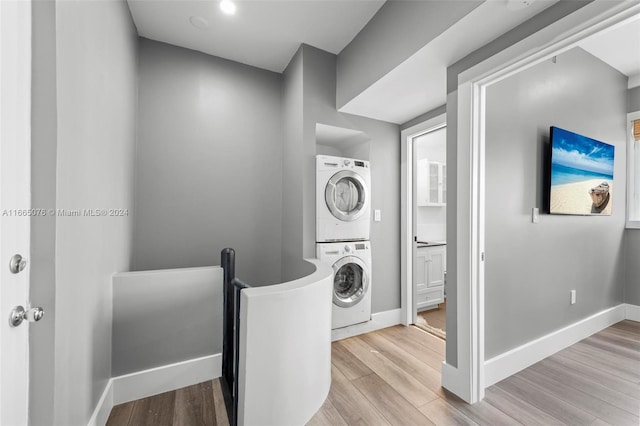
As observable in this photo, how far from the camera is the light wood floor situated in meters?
1.56

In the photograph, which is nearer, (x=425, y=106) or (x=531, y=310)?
(x=531, y=310)

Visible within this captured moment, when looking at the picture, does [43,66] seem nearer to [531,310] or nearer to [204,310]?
[204,310]

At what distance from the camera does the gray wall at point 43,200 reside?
947 millimetres

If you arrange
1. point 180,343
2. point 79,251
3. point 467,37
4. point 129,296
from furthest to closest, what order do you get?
point 180,343 → point 129,296 → point 467,37 → point 79,251

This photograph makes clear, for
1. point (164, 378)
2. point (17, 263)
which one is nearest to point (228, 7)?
point (17, 263)

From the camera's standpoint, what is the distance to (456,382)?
178cm

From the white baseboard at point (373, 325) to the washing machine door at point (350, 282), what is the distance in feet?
0.87

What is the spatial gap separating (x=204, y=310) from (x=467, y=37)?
101 inches

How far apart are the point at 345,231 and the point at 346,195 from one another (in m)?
0.40

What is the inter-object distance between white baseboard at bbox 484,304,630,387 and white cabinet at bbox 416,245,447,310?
1.36 meters

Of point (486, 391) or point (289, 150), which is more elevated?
point (289, 150)

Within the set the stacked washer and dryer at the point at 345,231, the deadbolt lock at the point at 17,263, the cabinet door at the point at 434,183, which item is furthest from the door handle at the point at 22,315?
the cabinet door at the point at 434,183

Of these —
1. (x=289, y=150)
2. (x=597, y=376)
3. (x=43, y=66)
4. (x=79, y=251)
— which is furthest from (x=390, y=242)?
(x=43, y=66)

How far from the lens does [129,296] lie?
1738 millimetres
